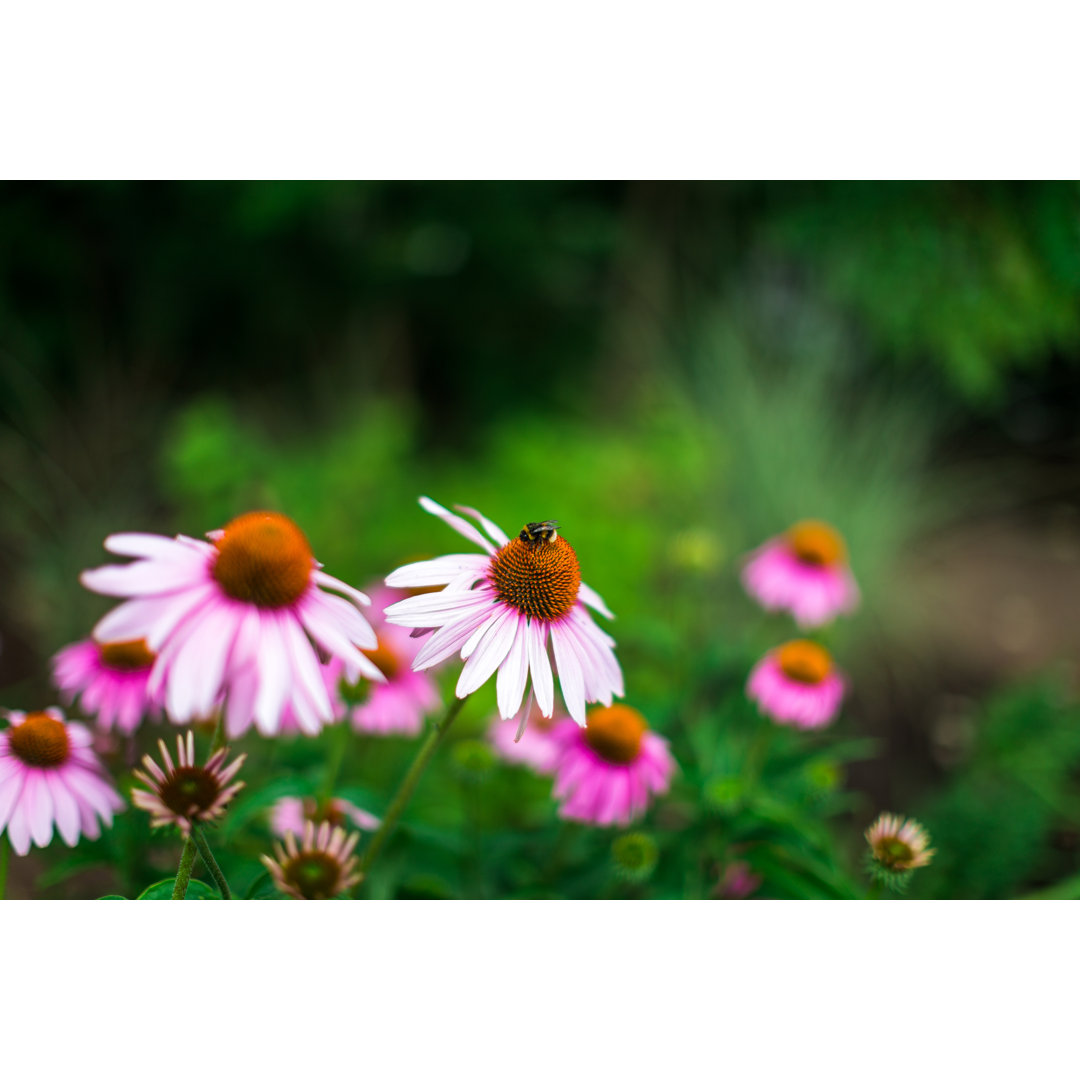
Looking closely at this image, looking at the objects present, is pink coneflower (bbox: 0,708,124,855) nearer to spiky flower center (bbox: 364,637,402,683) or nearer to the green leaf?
the green leaf

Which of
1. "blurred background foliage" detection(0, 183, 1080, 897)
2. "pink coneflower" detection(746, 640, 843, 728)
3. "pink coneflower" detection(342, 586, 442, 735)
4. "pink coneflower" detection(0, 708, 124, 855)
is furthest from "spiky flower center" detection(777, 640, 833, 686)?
"pink coneflower" detection(0, 708, 124, 855)

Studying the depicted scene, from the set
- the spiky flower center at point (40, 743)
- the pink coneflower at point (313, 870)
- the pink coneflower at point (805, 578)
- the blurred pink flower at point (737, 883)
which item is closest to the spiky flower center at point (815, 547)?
the pink coneflower at point (805, 578)

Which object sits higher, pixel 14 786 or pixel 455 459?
pixel 455 459

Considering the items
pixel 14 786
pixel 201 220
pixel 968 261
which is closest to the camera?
pixel 14 786

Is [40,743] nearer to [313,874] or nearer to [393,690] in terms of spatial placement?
[313,874]
